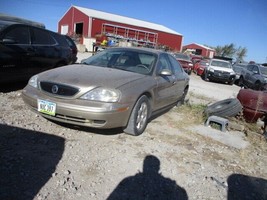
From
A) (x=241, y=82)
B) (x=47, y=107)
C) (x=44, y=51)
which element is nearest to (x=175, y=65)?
(x=44, y=51)

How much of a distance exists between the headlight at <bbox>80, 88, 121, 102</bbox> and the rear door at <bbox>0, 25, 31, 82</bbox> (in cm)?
299

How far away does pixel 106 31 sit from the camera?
117 ft

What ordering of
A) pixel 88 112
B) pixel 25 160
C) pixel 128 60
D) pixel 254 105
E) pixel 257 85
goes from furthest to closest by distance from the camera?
pixel 257 85, pixel 254 105, pixel 128 60, pixel 88 112, pixel 25 160

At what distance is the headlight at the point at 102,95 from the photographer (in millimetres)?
4271

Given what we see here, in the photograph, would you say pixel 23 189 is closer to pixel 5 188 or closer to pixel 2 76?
pixel 5 188

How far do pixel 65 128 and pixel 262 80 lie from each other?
14590mm

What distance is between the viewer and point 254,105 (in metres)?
7.16

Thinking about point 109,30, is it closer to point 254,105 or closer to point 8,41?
point 8,41

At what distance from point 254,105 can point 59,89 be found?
4.95 metres

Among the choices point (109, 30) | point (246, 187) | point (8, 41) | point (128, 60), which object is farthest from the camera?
point (109, 30)

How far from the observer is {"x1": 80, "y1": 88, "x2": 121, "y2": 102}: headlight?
4271mm

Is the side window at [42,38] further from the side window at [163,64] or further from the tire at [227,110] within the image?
the tire at [227,110]

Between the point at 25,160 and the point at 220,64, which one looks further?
the point at 220,64

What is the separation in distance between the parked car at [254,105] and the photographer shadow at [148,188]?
13.9 ft
